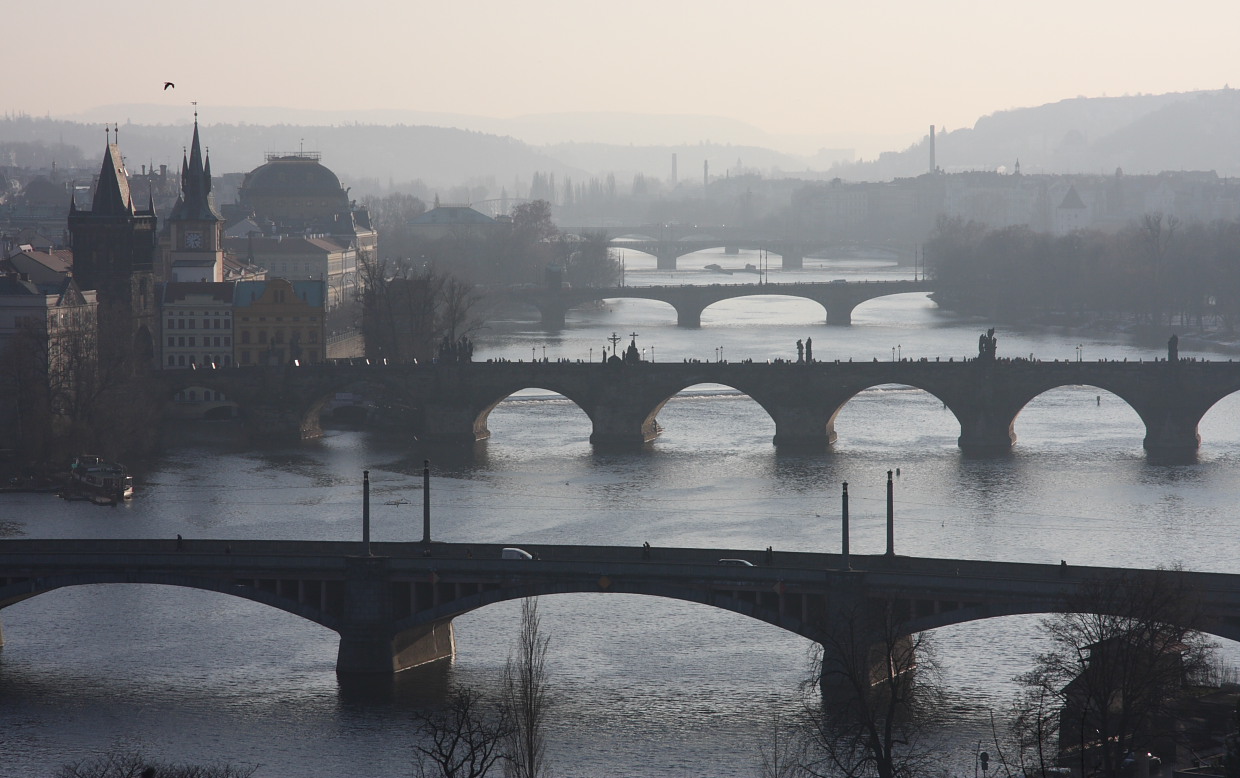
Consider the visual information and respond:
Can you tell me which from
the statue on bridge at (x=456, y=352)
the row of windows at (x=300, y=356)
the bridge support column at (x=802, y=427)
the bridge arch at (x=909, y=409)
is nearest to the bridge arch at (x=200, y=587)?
the bridge support column at (x=802, y=427)

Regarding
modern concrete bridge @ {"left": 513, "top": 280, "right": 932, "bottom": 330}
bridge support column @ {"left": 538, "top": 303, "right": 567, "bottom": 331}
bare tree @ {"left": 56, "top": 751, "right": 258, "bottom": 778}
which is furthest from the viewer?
bridge support column @ {"left": 538, "top": 303, "right": 567, "bottom": 331}

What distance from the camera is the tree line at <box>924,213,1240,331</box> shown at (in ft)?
293

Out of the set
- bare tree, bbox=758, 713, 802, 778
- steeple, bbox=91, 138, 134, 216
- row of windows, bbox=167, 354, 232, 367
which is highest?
steeple, bbox=91, 138, 134, 216

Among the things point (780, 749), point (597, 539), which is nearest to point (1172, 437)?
point (597, 539)

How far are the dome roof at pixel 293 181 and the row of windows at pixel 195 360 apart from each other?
45140mm

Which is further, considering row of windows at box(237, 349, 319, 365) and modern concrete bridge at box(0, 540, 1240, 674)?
row of windows at box(237, 349, 319, 365)

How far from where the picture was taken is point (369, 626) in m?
31.4

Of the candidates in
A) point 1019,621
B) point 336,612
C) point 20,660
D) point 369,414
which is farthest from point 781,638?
point 369,414

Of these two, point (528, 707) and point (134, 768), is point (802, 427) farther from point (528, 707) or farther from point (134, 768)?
point (134, 768)

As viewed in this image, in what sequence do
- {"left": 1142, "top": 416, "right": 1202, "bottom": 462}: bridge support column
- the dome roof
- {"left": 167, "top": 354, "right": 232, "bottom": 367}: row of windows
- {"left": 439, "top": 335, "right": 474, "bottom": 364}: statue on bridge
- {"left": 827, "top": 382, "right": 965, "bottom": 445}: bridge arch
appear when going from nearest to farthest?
{"left": 1142, "top": 416, "right": 1202, "bottom": 462}: bridge support column < {"left": 827, "top": 382, "right": 965, "bottom": 445}: bridge arch < {"left": 439, "top": 335, "right": 474, "bottom": 364}: statue on bridge < {"left": 167, "top": 354, "right": 232, "bottom": 367}: row of windows < the dome roof

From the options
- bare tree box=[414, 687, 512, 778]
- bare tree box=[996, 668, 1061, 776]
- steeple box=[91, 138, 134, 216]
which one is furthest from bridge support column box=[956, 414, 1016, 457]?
bare tree box=[414, 687, 512, 778]

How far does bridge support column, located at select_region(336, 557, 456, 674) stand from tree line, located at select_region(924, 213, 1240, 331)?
62.2 m

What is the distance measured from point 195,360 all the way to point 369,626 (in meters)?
→ 36.2

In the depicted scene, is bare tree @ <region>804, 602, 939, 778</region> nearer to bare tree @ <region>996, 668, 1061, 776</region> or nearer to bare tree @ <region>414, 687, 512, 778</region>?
bare tree @ <region>996, 668, 1061, 776</region>
